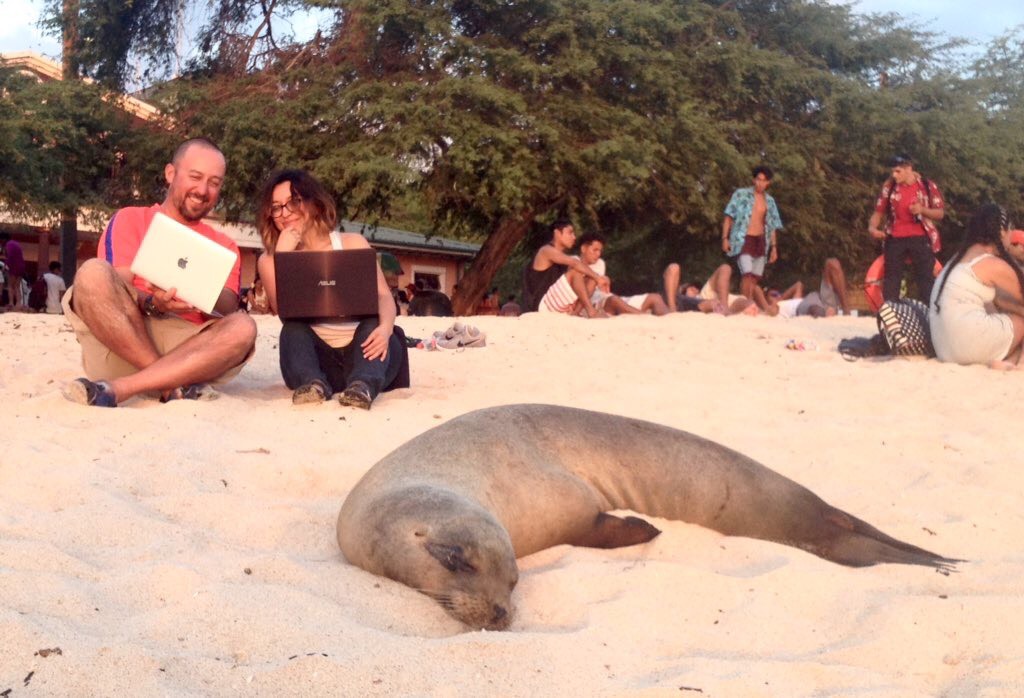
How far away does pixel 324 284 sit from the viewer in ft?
20.1

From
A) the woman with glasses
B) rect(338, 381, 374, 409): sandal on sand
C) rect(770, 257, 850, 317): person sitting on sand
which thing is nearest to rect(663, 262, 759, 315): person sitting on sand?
rect(770, 257, 850, 317): person sitting on sand

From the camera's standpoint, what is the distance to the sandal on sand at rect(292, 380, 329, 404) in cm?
586

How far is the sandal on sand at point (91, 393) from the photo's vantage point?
17.5 feet

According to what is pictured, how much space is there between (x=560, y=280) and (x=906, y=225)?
3598 millimetres

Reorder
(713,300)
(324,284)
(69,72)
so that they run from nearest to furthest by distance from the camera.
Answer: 1. (324,284)
2. (713,300)
3. (69,72)

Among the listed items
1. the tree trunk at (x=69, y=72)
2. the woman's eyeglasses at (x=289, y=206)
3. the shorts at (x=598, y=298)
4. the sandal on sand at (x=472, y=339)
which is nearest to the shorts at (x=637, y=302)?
the shorts at (x=598, y=298)

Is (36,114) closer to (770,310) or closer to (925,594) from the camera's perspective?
(770,310)

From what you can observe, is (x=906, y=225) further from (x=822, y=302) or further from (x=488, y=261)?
(x=488, y=261)

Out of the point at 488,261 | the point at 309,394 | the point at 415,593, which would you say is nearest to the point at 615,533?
the point at 415,593

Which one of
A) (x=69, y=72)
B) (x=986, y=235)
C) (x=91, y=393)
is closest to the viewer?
(x=91, y=393)

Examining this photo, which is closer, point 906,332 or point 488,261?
point 906,332

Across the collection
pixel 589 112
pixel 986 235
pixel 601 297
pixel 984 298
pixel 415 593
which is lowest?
pixel 415 593

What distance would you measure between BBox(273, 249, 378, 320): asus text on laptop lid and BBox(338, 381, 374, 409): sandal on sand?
1.70 feet

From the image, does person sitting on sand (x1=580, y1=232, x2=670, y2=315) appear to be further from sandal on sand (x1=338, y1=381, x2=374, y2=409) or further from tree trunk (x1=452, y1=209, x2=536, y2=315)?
tree trunk (x1=452, y1=209, x2=536, y2=315)
